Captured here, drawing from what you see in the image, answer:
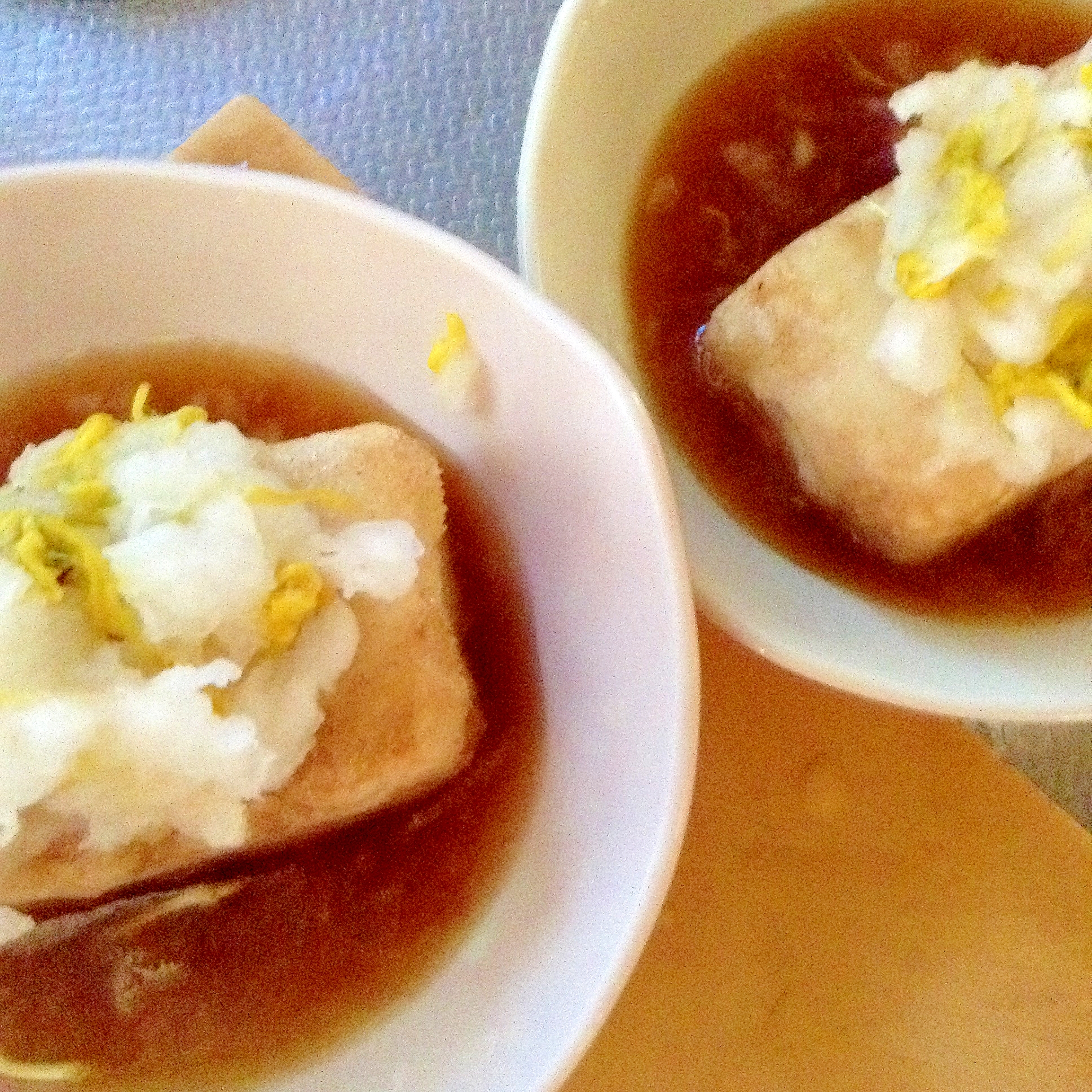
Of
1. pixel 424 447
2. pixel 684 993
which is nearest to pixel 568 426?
pixel 424 447

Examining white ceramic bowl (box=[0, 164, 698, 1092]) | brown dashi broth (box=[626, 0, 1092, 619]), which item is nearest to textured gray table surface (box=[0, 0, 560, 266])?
brown dashi broth (box=[626, 0, 1092, 619])

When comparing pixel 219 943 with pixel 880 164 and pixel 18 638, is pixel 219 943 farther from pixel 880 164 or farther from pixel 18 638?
pixel 880 164

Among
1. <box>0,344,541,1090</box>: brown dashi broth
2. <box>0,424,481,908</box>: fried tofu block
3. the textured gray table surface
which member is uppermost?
the textured gray table surface

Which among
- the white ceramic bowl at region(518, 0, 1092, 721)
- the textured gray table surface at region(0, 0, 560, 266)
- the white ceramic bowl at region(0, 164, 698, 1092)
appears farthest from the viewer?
the textured gray table surface at region(0, 0, 560, 266)

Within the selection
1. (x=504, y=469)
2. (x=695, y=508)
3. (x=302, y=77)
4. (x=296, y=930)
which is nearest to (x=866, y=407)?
(x=695, y=508)

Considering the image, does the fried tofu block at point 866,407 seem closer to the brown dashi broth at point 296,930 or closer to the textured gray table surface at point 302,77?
the brown dashi broth at point 296,930

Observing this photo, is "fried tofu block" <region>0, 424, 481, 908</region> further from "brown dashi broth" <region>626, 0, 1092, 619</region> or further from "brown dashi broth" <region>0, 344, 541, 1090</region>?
"brown dashi broth" <region>626, 0, 1092, 619</region>

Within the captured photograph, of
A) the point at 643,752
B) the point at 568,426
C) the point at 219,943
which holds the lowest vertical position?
the point at 219,943

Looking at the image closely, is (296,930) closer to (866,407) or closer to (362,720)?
(362,720)

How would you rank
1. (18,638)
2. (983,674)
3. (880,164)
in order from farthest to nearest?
1. (880,164)
2. (983,674)
3. (18,638)
